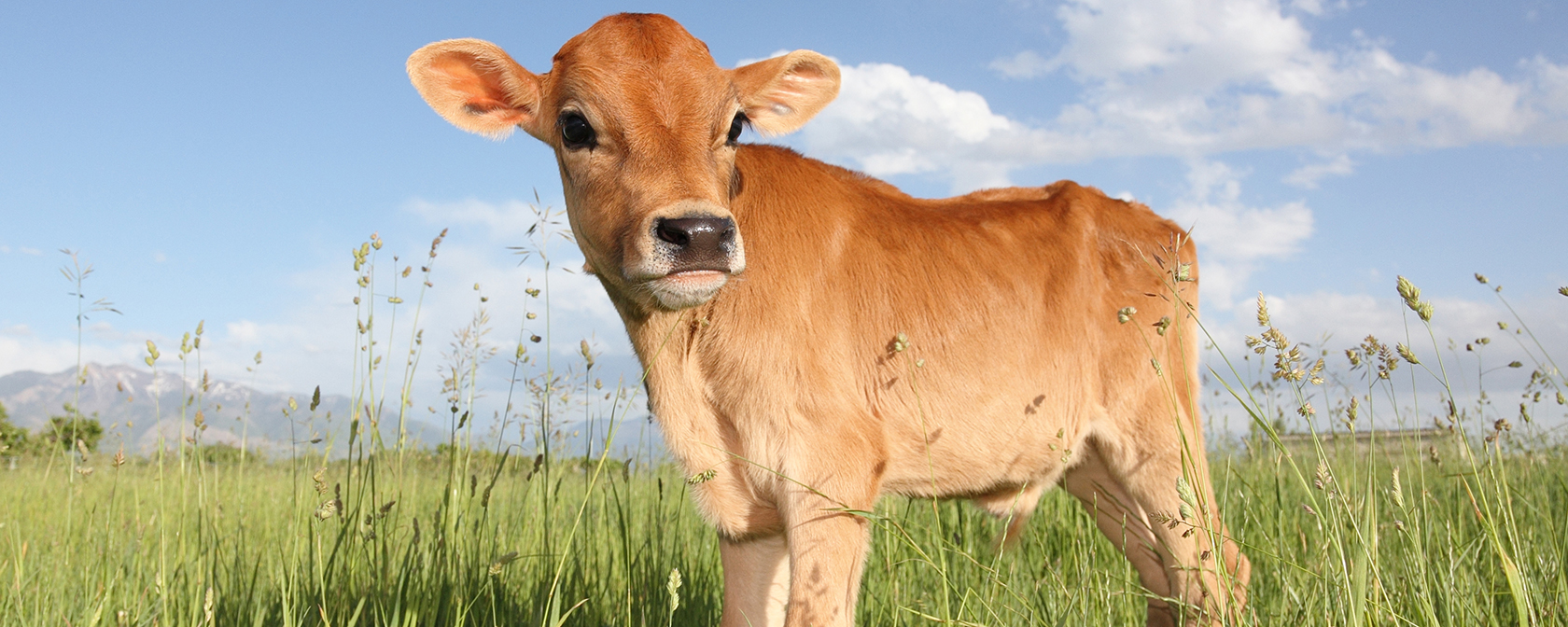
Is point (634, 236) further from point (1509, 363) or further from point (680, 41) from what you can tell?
point (1509, 363)

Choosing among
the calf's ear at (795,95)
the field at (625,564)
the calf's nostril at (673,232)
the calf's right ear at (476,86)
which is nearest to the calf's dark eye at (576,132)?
the calf's right ear at (476,86)

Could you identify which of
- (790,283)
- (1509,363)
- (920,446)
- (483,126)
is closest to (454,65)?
(483,126)

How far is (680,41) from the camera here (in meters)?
3.99

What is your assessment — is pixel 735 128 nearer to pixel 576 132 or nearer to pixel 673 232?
pixel 576 132

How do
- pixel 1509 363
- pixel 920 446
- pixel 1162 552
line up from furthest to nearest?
1. pixel 1162 552
2. pixel 920 446
3. pixel 1509 363

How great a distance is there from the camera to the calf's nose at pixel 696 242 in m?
3.25

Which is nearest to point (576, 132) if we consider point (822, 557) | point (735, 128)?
point (735, 128)

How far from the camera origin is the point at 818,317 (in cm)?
397

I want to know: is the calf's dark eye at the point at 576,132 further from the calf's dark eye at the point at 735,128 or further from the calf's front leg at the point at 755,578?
the calf's front leg at the point at 755,578

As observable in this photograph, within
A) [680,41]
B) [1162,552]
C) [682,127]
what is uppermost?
[680,41]

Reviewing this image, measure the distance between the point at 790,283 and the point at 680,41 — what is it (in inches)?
43.2

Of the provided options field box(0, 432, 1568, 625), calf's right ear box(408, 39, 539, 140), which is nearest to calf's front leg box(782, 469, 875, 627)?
field box(0, 432, 1568, 625)

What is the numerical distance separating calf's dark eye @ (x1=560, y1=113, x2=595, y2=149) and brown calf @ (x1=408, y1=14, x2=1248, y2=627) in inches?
0.5

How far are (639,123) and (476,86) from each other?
110 cm
